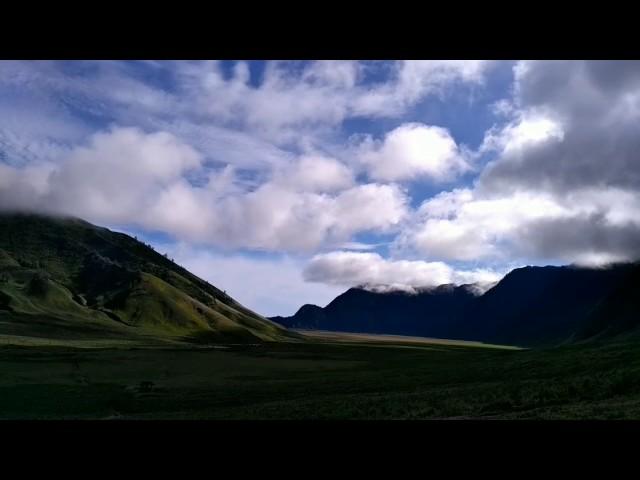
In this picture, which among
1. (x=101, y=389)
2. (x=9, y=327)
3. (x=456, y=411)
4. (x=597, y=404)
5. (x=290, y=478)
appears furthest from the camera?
(x=9, y=327)

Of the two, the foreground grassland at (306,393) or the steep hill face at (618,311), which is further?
the steep hill face at (618,311)

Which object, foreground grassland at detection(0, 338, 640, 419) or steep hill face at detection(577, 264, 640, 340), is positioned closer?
foreground grassland at detection(0, 338, 640, 419)

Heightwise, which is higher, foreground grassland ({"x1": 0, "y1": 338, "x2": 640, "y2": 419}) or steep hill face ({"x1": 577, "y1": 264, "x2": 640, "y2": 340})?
steep hill face ({"x1": 577, "y1": 264, "x2": 640, "y2": 340})

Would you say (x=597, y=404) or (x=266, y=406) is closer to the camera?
(x=597, y=404)

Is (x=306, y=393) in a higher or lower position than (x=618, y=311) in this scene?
lower

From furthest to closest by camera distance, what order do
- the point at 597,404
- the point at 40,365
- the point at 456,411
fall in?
the point at 40,365 < the point at 456,411 < the point at 597,404

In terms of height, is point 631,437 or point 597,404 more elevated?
point 631,437

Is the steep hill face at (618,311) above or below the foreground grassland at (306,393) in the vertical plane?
above

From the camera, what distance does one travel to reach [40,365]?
60625 mm

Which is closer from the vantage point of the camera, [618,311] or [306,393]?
[306,393]

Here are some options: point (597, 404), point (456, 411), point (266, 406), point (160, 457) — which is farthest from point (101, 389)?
point (160, 457)
